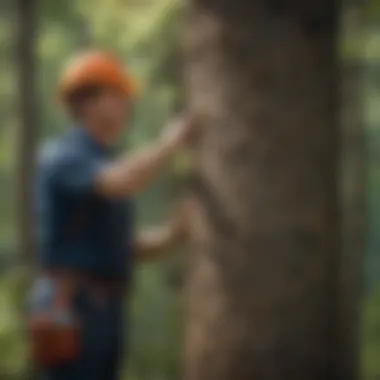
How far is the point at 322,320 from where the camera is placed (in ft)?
3.53

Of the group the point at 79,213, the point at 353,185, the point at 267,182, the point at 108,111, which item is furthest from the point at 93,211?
the point at 353,185

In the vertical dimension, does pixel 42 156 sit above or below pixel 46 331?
above

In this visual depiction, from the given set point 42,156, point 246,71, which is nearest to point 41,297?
point 42,156

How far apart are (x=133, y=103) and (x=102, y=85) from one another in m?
0.13

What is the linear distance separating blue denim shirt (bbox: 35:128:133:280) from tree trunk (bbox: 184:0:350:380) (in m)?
0.16

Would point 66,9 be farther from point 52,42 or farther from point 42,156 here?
point 42,156

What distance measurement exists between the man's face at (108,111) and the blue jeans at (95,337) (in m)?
0.20

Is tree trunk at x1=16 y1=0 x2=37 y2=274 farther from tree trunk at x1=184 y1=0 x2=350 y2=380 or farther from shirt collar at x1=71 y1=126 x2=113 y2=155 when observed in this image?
tree trunk at x1=184 y1=0 x2=350 y2=380

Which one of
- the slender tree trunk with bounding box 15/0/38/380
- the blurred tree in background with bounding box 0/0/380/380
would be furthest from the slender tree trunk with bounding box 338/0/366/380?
the slender tree trunk with bounding box 15/0/38/380

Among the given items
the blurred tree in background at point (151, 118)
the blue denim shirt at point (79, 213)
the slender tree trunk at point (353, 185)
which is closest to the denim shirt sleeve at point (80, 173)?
the blue denim shirt at point (79, 213)

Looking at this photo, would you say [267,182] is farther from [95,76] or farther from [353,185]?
[353,185]

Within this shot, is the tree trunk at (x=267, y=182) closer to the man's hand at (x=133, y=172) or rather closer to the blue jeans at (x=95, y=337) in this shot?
the man's hand at (x=133, y=172)

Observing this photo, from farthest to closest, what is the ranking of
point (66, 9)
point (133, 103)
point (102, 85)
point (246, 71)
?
point (66, 9), point (133, 103), point (102, 85), point (246, 71)

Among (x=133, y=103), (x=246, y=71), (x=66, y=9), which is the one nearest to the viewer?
(x=246, y=71)
